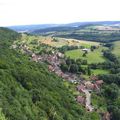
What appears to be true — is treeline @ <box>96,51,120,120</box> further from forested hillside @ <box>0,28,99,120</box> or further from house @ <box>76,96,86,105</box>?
forested hillside @ <box>0,28,99,120</box>

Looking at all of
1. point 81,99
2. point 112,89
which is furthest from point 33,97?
point 112,89

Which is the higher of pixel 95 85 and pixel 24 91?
pixel 24 91

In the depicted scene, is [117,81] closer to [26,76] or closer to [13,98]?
[26,76]

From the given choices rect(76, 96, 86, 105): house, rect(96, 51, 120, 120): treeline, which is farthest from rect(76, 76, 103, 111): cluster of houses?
rect(96, 51, 120, 120): treeline

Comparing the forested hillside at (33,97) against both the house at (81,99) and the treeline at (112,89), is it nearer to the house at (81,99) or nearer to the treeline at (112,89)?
the house at (81,99)

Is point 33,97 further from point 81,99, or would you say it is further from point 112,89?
point 112,89

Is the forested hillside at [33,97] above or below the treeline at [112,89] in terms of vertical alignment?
above

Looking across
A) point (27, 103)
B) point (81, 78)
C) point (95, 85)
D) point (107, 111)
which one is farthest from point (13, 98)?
point (81, 78)

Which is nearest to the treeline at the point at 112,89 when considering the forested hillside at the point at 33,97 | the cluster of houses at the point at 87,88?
→ the cluster of houses at the point at 87,88
